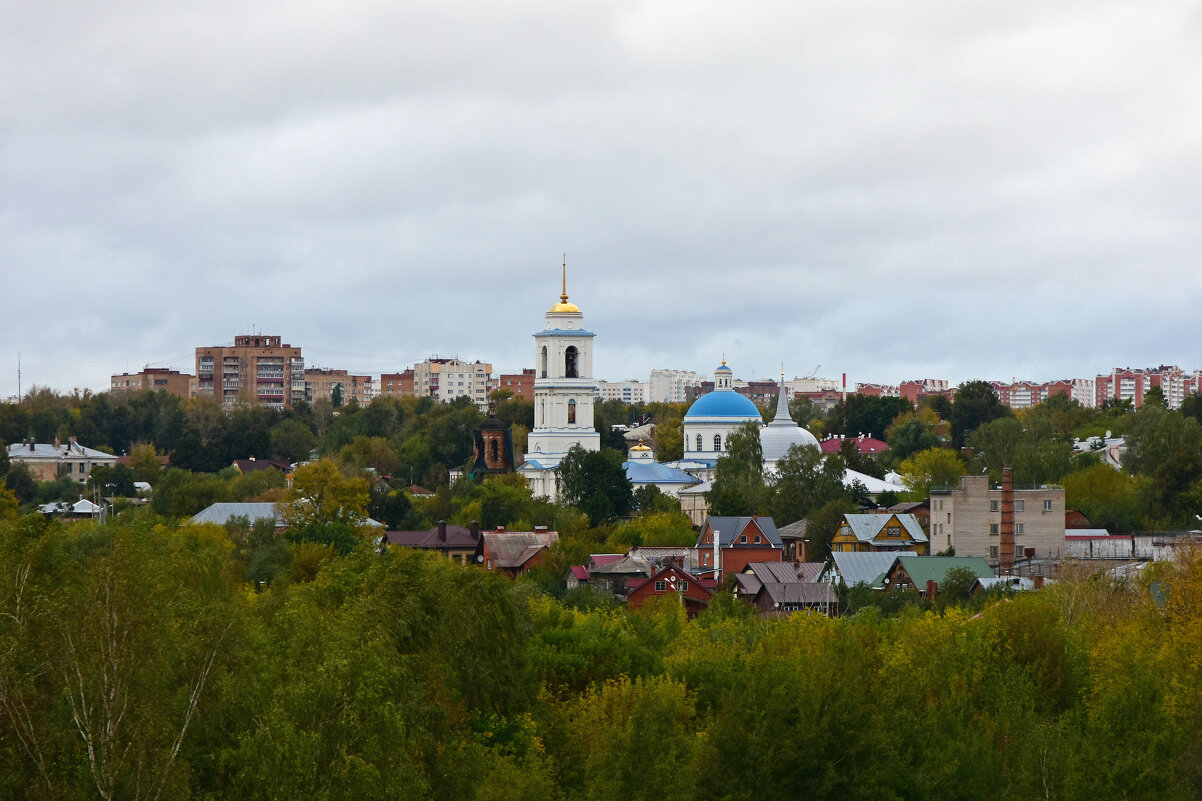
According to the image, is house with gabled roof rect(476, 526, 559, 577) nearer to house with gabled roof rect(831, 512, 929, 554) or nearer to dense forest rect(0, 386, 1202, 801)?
house with gabled roof rect(831, 512, 929, 554)

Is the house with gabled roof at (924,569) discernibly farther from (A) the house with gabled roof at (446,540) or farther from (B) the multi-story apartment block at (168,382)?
(B) the multi-story apartment block at (168,382)

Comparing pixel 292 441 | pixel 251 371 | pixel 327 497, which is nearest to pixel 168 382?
pixel 251 371

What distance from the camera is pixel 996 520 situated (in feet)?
188

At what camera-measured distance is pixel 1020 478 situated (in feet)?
259

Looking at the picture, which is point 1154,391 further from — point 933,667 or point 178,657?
point 178,657

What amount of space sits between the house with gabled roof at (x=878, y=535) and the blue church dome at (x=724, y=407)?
3506cm

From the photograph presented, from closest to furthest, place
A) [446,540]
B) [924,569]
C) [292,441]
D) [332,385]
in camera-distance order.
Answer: [924,569]
[446,540]
[292,441]
[332,385]

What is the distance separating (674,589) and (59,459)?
68.1m

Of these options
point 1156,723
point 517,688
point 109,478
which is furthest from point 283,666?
point 109,478

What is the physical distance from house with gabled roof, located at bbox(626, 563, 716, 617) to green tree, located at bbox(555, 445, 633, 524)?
23306 millimetres

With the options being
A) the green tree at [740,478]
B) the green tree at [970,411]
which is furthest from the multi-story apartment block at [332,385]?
the green tree at [740,478]

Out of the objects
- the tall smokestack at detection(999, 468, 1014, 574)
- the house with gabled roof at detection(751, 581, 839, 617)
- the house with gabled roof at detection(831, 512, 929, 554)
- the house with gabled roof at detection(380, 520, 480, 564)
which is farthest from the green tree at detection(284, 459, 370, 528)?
the tall smokestack at detection(999, 468, 1014, 574)

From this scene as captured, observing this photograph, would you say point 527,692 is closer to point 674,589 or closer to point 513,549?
point 674,589

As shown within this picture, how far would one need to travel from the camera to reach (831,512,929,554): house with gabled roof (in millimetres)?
60938
